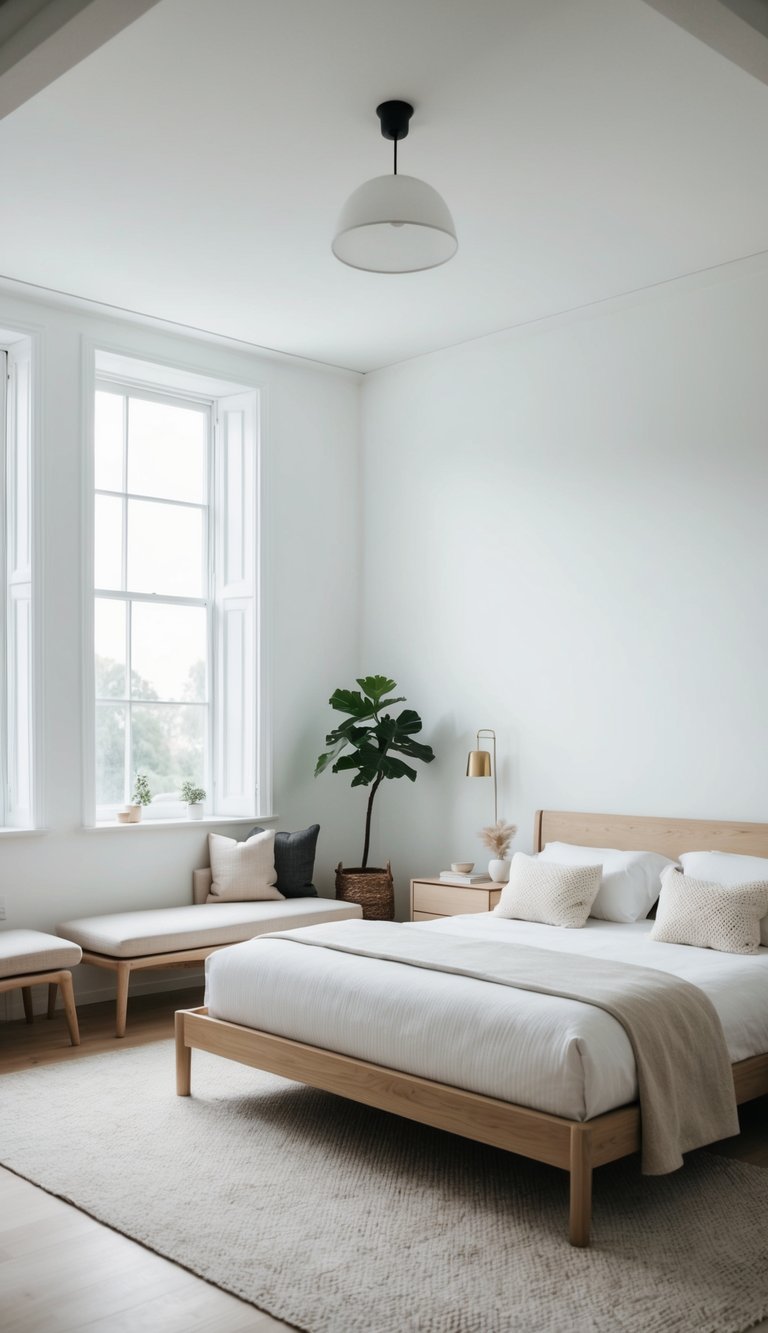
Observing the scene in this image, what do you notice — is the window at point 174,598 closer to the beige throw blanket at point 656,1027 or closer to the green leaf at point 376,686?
the green leaf at point 376,686

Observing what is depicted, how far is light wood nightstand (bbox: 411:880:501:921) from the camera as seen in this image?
5.34 meters

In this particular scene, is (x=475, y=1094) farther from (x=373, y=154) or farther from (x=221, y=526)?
(x=221, y=526)

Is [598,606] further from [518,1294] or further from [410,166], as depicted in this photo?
[518,1294]

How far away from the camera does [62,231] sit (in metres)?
4.59

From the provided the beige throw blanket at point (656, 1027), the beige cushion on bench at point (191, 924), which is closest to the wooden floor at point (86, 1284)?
the beige throw blanket at point (656, 1027)

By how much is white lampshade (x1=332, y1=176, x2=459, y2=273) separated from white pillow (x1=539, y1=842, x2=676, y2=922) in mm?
2521

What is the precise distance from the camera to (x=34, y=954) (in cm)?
452

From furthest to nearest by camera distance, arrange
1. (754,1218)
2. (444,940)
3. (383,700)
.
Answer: (383,700) → (444,940) → (754,1218)

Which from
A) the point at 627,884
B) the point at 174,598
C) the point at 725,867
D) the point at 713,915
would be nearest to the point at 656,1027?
the point at 713,915

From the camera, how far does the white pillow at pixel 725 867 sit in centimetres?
439

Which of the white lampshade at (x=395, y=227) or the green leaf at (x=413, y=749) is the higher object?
the white lampshade at (x=395, y=227)

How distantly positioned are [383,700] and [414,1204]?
3.47m

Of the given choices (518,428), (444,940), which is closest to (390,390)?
(518,428)

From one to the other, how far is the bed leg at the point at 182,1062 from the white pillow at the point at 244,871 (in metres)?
1.66
